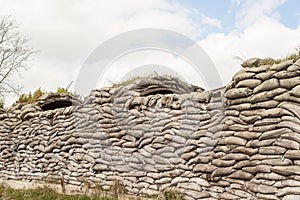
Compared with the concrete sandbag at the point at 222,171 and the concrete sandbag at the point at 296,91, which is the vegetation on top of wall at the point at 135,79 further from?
the concrete sandbag at the point at 296,91

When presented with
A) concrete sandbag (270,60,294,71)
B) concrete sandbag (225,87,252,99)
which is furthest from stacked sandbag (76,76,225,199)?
concrete sandbag (270,60,294,71)

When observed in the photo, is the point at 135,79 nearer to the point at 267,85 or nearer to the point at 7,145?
the point at 267,85

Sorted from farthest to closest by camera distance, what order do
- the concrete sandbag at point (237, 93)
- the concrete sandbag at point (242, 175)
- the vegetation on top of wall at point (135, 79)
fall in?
the vegetation on top of wall at point (135, 79) → the concrete sandbag at point (237, 93) → the concrete sandbag at point (242, 175)

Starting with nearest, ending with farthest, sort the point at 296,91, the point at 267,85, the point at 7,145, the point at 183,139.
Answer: the point at 296,91, the point at 267,85, the point at 183,139, the point at 7,145

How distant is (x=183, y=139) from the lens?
5.86 meters

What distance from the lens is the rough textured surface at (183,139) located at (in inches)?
179

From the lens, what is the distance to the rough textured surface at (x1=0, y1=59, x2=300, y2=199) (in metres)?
4.54

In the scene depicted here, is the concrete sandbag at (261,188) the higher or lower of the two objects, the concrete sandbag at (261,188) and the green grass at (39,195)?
the lower

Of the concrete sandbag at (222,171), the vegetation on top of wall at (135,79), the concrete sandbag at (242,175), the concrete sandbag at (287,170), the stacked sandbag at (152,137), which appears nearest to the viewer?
the concrete sandbag at (287,170)

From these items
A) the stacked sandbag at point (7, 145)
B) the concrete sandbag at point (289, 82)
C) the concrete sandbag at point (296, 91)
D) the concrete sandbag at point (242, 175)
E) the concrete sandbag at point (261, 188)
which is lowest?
the concrete sandbag at point (261, 188)

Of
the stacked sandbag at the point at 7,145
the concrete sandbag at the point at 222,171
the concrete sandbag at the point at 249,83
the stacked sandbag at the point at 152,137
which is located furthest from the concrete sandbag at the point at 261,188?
the stacked sandbag at the point at 7,145

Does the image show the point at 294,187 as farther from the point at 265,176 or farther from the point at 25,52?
the point at 25,52

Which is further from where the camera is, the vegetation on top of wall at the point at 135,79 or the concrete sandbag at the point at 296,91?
the vegetation on top of wall at the point at 135,79

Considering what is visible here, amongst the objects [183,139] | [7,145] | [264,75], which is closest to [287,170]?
[264,75]
